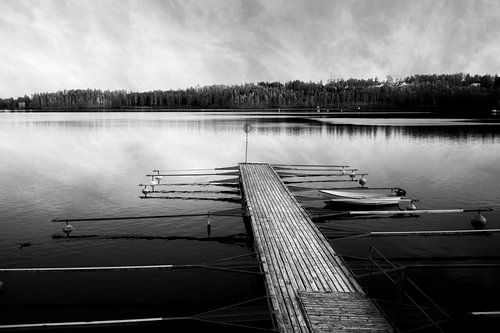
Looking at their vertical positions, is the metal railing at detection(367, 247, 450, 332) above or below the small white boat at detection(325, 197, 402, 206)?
below

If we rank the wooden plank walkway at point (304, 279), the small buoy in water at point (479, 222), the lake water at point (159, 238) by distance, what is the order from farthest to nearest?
the small buoy in water at point (479, 222)
the lake water at point (159, 238)
the wooden plank walkway at point (304, 279)

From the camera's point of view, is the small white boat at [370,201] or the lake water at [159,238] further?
the small white boat at [370,201]

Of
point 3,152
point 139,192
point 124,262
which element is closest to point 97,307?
point 124,262

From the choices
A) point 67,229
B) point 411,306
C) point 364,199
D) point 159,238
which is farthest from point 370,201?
point 67,229

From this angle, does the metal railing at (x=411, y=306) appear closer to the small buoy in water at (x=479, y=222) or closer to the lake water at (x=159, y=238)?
the lake water at (x=159, y=238)

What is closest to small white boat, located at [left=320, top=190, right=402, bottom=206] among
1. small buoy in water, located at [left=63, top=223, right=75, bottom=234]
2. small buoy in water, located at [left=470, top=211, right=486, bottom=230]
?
small buoy in water, located at [left=470, top=211, right=486, bottom=230]

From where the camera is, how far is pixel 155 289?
56.7 ft

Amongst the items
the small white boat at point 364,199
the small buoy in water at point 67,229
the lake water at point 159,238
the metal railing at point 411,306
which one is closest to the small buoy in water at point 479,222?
the lake water at point 159,238

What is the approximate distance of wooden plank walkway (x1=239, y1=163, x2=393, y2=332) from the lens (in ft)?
39.3

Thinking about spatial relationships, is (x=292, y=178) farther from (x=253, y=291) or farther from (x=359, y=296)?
(x=359, y=296)

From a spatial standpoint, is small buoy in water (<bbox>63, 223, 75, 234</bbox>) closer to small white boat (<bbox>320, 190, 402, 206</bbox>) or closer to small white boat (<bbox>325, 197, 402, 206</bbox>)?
small white boat (<bbox>320, 190, 402, 206</bbox>)

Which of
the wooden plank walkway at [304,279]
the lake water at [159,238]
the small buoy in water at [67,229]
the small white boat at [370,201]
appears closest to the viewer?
the wooden plank walkway at [304,279]

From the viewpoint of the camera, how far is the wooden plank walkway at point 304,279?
12.0 meters

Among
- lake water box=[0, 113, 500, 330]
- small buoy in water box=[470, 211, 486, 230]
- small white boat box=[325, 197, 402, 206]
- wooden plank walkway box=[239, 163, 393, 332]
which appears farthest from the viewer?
small white boat box=[325, 197, 402, 206]
